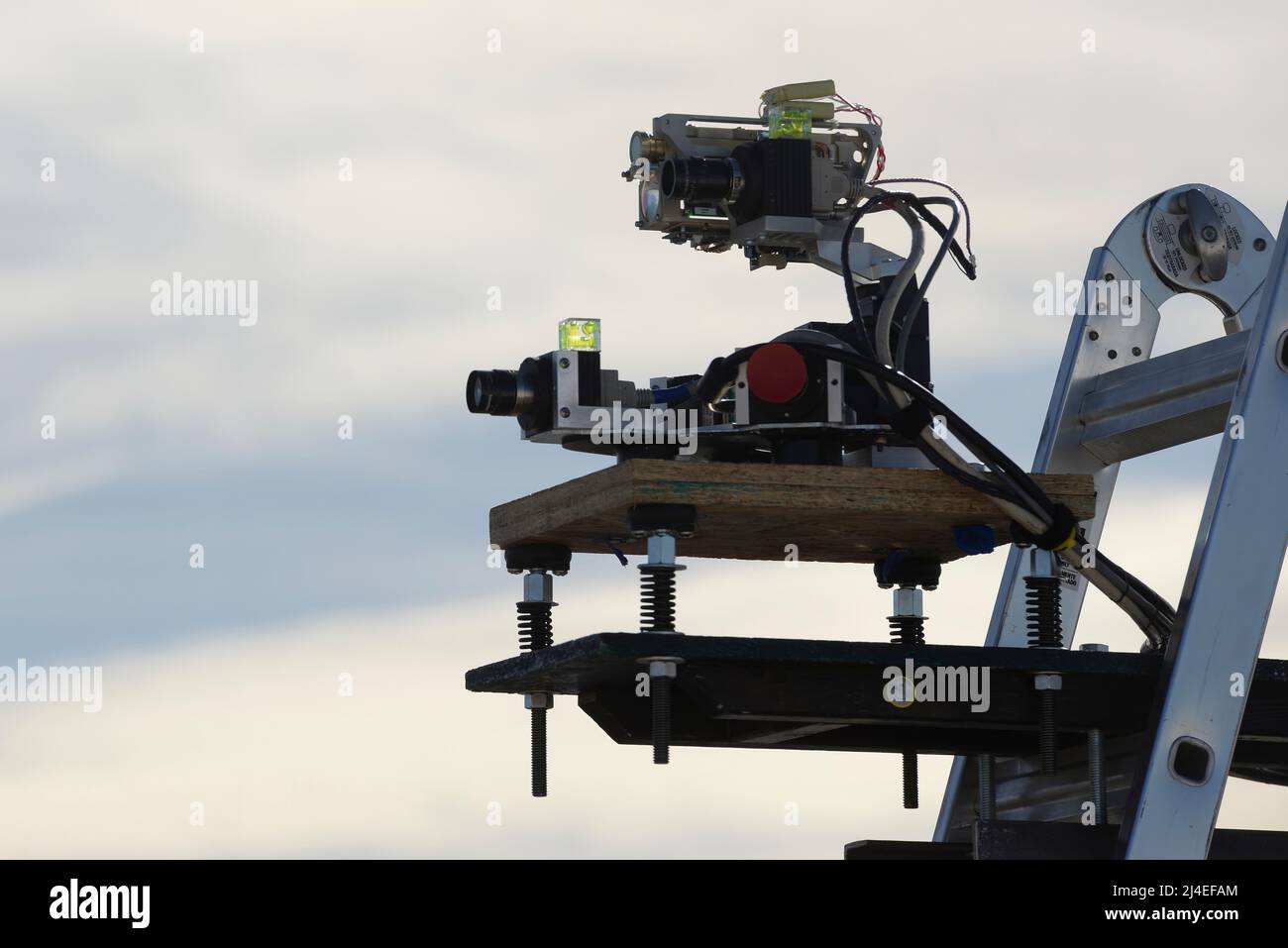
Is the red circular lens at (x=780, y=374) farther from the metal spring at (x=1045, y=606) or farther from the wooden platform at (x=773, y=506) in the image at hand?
the metal spring at (x=1045, y=606)

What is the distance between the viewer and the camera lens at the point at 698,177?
8594mm

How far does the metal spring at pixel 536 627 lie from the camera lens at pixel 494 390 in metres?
0.69

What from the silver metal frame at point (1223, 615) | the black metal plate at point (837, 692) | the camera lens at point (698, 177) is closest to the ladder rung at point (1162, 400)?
the silver metal frame at point (1223, 615)

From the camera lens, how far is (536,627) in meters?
8.55

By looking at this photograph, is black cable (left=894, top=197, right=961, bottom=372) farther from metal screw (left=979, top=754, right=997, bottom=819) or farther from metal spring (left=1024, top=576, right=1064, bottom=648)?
metal screw (left=979, top=754, right=997, bottom=819)

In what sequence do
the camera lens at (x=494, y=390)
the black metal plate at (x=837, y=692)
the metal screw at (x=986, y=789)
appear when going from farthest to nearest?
the metal screw at (x=986, y=789)
the camera lens at (x=494, y=390)
the black metal plate at (x=837, y=692)

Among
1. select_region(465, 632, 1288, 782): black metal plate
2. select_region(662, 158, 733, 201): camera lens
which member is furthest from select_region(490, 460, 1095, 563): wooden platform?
select_region(662, 158, 733, 201): camera lens

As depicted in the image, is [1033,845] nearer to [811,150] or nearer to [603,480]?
[603,480]

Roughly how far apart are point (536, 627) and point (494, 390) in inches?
32.8

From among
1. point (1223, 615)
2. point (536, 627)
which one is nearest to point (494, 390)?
point (536, 627)

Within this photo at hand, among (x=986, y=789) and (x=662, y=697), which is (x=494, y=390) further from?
(x=986, y=789)

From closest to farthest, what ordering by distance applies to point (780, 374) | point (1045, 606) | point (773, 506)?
1. point (773, 506)
2. point (780, 374)
3. point (1045, 606)

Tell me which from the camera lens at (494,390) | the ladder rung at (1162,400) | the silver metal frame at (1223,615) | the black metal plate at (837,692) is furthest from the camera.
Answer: the ladder rung at (1162,400)
